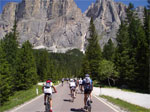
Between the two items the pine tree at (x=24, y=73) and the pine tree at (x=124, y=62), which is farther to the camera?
the pine tree at (x=124, y=62)

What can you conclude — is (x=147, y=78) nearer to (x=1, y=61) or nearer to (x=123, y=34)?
(x=123, y=34)

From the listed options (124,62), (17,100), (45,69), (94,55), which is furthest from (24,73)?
(45,69)

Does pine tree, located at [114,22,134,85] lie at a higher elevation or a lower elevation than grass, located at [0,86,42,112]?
higher

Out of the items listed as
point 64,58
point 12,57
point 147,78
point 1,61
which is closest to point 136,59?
point 147,78

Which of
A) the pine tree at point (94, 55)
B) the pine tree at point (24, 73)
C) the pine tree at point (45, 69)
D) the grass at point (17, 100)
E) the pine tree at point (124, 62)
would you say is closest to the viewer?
the grass at point (17, 100)

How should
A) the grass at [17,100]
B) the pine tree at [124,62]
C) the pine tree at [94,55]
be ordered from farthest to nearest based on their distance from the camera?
the pine tree at [94,55], the pine tree at [124,62], the grass at [17,100]

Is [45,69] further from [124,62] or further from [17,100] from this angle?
[17,100]

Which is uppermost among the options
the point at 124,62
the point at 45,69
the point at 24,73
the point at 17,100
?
the point at 124,62

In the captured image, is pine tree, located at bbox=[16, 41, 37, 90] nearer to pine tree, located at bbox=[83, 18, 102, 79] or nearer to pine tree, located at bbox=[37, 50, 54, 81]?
pine tree, located at bbox=[83, 18, 102, 79]

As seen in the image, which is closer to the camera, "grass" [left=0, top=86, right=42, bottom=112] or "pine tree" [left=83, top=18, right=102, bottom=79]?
"grass" [left=0, top=86, right=42, bottom=112]

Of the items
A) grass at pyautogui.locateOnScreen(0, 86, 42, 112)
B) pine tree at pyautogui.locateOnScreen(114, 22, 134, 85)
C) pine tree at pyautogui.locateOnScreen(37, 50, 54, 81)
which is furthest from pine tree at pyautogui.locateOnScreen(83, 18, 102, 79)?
grass at pyautogui.locateOnScreen(0, 86, 42, 112)

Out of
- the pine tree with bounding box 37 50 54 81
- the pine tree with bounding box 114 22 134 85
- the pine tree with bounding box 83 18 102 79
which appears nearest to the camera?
the pine tree with bounding box 114 22 134 85

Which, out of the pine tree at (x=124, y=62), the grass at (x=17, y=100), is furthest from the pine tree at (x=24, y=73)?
the pine tree at (x=124, y=62)

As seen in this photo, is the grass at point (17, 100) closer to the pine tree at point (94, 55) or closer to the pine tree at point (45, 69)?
the pine tree at point (94, 55)
